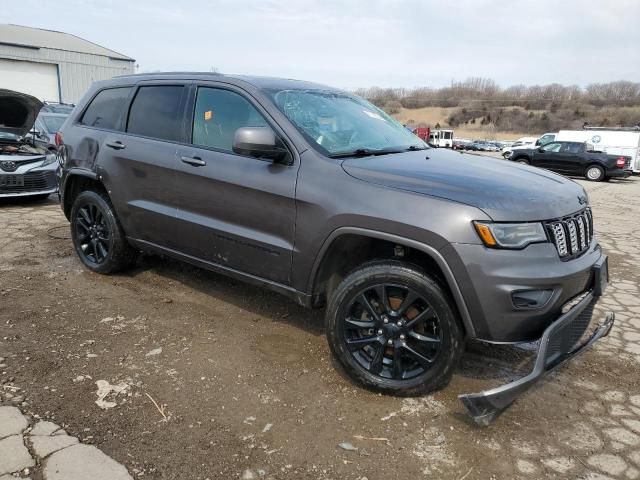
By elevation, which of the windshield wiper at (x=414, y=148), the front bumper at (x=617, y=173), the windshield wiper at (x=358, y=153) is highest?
the windshield wiper at (x=414, y=148)

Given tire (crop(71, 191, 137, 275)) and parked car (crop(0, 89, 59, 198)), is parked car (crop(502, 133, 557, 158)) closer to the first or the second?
parked car (crop(0, 89, 59, 198))

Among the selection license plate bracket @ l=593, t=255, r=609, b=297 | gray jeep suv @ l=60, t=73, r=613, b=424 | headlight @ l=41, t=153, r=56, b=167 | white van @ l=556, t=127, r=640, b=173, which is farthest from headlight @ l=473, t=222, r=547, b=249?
white van @ l=556, t=127, r=640, b=173

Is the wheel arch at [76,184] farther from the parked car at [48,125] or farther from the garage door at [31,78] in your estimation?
the garage door at [31,78]

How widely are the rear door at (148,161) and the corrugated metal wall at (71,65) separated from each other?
28974mm

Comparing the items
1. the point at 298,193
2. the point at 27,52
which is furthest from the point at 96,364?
the point at 27,52

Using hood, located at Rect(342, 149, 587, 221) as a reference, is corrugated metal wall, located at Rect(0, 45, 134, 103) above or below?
above

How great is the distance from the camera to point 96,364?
3.18 meters

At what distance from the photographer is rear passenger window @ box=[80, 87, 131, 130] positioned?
4375 millimetres

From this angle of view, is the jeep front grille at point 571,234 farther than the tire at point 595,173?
No

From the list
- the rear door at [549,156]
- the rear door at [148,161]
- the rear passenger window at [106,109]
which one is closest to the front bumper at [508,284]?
the rear door at [148,161]

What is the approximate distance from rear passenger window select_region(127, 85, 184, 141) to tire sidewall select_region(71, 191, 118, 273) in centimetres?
73

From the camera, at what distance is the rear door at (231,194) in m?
3.18

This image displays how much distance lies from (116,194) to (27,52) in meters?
31.1

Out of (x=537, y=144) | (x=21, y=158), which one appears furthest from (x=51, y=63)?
(x=537, y=144)
